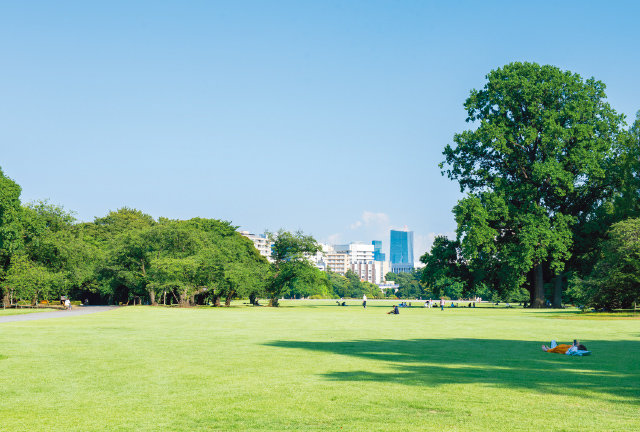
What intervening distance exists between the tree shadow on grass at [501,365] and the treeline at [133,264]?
146 ft

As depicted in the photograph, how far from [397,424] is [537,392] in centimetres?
407

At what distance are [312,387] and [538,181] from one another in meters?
53.0

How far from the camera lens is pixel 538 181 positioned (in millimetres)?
59281

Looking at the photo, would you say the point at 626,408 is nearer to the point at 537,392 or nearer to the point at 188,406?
the point at 537,392

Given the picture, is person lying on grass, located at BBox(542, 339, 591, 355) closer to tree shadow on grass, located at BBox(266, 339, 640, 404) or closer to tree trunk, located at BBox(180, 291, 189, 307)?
tree shadow on grass, located at BBox(266, 339, 640, 404)

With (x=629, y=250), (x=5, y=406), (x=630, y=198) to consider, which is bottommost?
(x=5, y=406)

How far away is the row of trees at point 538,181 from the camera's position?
58.2 meters

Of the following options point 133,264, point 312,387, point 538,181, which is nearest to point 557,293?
point 538,181

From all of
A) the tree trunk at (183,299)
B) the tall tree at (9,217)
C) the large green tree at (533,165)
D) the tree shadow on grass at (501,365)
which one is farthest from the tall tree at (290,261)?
the tree shadow on grass at (501,365)

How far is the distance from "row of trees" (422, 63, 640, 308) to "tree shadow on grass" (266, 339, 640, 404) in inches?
1474

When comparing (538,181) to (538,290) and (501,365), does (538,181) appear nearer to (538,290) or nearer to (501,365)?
A: (538,290)

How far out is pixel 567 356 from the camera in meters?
17.5

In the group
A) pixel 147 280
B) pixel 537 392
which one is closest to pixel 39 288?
pixel 147 280

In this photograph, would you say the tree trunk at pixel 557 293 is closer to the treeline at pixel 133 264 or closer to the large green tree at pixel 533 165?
the large green tree at pixel 533 165
